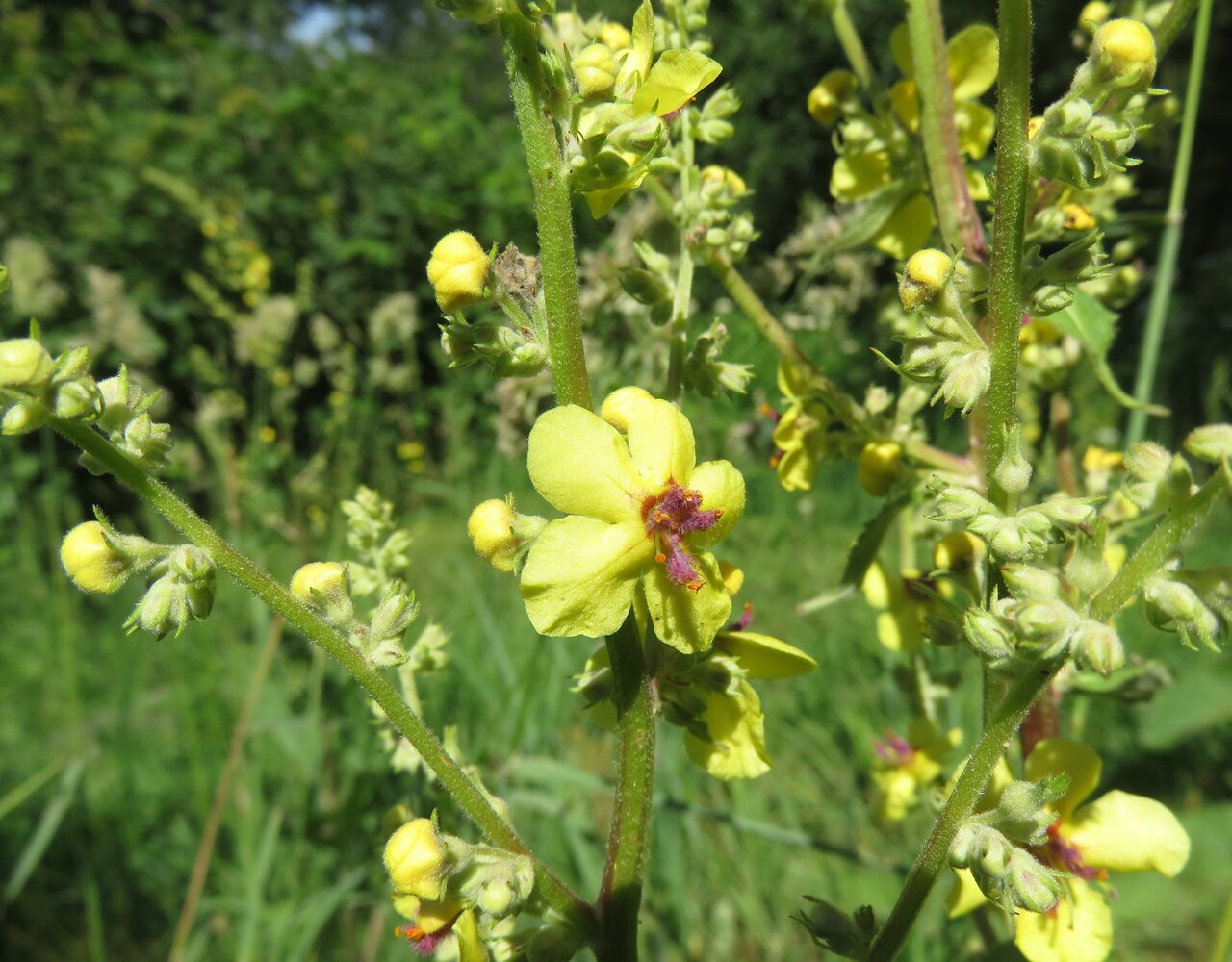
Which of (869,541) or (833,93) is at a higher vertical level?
(833,93)

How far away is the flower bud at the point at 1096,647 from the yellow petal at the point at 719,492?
40 cm

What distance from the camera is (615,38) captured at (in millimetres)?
1489

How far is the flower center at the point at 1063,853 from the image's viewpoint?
1351 millimetres

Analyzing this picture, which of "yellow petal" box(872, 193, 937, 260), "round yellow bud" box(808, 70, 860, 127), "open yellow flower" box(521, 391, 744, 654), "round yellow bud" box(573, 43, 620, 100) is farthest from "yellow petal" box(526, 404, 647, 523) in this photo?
"round yellow bud" box(808, 70, 860, 127)

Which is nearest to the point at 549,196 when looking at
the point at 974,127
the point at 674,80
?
the point at 674,80

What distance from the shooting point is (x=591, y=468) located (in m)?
1.12

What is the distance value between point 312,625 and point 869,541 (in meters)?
0.94

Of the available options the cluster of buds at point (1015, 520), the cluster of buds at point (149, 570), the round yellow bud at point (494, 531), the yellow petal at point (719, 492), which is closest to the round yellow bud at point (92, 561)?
the cluster of buds at point (149, 570)

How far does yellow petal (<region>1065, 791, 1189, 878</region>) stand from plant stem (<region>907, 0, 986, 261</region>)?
2.85 feet

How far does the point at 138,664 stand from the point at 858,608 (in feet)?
13.4

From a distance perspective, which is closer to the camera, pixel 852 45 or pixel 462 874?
pixel 462 874

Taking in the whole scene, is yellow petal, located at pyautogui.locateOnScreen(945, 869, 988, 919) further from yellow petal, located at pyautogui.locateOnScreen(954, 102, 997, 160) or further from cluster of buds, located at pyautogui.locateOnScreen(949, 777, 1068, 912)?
yellow petal, located at pyautogui.locateOnScreen(954, 102, 997, 160)

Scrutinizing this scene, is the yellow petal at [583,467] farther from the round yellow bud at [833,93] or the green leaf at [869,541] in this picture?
the round yellow bud at [833,93]

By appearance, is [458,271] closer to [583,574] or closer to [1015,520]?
[583,574]
